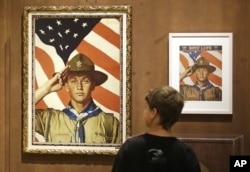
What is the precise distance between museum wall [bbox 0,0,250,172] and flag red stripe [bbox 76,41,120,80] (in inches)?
5.4

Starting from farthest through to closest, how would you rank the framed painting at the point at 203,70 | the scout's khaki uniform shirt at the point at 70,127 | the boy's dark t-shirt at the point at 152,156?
the scout's khaki uniform shirt at the point at 70,127
the framed painting at the point at 203,70
the boy's dark t-shirt at the point at 152,156

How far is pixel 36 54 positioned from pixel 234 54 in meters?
1.49

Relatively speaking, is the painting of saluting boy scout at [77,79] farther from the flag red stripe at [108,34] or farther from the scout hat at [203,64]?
the scout hat at [203,64]

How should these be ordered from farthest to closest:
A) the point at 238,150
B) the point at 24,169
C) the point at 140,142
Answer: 1. the point at 24,169
2. the point at 238,150
3. the point at 140,142

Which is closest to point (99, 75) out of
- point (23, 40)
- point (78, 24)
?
point (78, 24)

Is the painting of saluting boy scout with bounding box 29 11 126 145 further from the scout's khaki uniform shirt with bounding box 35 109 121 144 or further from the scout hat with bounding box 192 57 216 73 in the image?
the scout hat with bounding box 192 57 216 73

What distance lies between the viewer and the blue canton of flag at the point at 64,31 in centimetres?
326

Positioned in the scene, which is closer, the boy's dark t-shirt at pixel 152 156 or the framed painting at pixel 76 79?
the boy's dark t-shirt at pixel 152 156

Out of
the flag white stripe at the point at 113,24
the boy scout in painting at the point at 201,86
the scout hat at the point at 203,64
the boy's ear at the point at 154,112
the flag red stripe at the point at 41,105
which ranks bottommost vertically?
the flag red stripe at the point at 41,105

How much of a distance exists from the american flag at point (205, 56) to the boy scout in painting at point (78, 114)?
599 mm

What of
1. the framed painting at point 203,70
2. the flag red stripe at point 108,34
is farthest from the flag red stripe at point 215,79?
the flag red stripe at point 108,34

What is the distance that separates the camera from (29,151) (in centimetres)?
330

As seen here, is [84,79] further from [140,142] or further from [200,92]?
[140,142]

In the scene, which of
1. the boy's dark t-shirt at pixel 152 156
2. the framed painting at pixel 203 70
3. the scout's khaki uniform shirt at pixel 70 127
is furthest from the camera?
the scout's khaki uniform shirt at pixel 70 127
